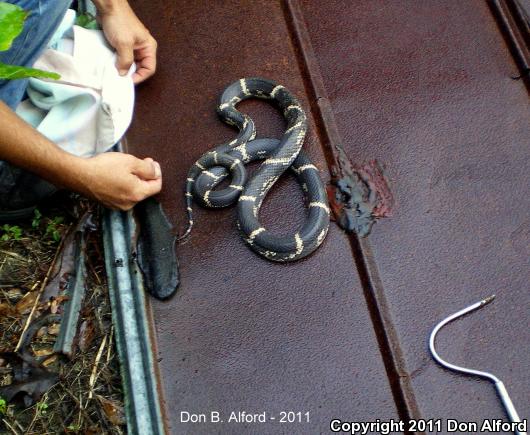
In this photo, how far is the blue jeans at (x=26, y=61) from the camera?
8.38 ft

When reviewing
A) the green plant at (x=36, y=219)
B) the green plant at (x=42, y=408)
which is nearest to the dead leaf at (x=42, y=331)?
the green plant at (x=42, y=408)

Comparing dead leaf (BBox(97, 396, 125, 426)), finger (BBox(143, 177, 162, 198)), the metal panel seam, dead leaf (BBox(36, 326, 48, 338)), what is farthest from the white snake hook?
dead leaf (BBox(36, 326, 48, 338))

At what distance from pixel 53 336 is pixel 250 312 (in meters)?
1.03

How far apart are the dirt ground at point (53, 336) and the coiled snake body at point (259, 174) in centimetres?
62

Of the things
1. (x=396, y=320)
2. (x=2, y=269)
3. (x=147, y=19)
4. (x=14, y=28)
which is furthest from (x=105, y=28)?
(x=396, y=320)

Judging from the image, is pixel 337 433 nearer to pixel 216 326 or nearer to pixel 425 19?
pixel 216 326

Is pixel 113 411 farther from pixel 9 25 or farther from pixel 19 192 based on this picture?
pixel 9 25

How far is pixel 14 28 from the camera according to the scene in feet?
4.48

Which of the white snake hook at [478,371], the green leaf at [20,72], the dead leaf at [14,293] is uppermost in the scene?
the green leaf at [20,72]

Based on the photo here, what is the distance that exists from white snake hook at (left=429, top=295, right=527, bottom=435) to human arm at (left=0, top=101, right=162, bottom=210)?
1594 mm

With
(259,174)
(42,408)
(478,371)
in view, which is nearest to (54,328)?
(42,408)

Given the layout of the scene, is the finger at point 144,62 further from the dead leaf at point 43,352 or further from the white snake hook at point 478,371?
the white snake hook at point 478,371

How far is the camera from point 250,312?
2.57 m

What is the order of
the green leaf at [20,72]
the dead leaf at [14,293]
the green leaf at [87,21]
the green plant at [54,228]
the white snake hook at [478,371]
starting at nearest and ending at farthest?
the green leaf at [20,72]
the white snake hook at [478,371]
the dead leaf at [14,293]
the green plant at [54,228]
the green leaf at [87,21]
